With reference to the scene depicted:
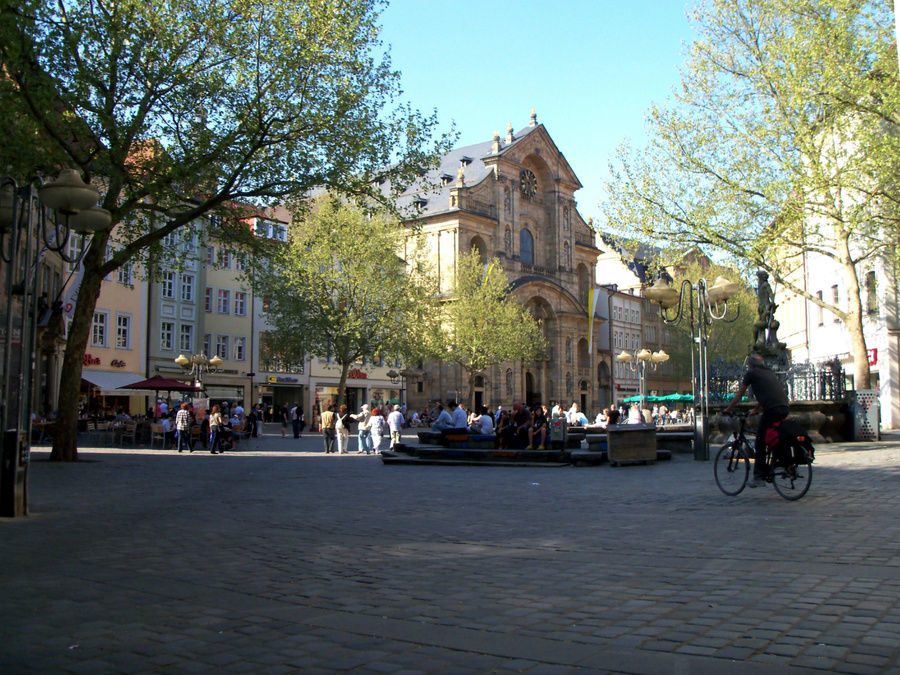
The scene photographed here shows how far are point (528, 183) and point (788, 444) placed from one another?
6607 cm

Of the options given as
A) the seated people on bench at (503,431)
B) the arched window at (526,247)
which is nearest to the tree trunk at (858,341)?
the seated people on bench at (503,431)

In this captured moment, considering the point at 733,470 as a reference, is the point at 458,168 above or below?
above

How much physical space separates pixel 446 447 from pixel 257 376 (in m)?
34.9

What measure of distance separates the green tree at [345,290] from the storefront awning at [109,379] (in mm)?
8024

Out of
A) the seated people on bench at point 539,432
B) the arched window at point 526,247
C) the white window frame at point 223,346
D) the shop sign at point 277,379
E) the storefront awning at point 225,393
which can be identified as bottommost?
the seated people on bench at point 539,432

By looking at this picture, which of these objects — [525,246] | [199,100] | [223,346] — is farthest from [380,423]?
[525,246]

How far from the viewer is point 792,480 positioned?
9.77m

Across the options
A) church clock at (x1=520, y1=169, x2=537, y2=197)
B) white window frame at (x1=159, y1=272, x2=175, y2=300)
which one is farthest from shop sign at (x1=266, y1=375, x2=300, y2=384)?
church clock at (x1=520, y1=169, x2=537, y2=197)

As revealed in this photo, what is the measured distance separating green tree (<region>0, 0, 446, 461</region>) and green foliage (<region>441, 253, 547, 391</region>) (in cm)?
3588

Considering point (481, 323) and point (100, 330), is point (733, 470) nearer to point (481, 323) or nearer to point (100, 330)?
point (100, 330)

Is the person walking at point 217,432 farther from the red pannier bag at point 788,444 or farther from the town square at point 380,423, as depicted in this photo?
the red pannier bag at point 788,444

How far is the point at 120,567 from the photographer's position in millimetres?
6262

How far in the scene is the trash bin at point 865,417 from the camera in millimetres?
22984

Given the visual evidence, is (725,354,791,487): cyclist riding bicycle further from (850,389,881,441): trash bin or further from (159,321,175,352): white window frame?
(159,321,175,352): white window frame
